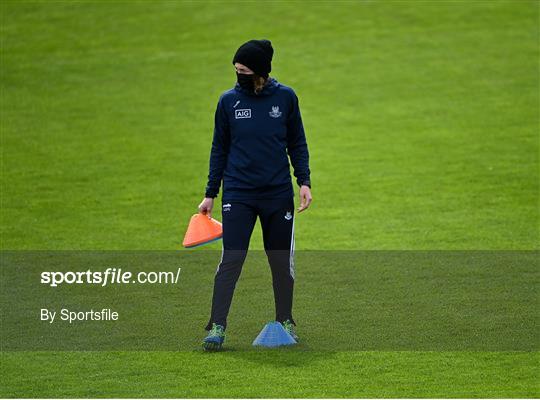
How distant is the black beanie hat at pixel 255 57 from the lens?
371 inches

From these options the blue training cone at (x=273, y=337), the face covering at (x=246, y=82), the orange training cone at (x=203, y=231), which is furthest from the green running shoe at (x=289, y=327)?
the face covering at (x=246, y=82)

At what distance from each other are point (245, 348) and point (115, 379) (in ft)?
4.22

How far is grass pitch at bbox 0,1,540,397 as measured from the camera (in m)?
9.06

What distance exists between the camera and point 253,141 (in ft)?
31.7

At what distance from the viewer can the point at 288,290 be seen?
10008 millimetres

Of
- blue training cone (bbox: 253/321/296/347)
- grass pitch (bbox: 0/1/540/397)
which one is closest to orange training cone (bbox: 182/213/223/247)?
blue training cone (bbox: 253/321/296/347)

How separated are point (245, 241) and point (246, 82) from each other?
1288mm

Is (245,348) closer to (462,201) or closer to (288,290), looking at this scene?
(288,290)

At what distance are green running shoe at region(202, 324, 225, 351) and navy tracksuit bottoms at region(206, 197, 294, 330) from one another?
0.16ft

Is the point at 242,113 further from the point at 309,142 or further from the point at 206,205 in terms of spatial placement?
the point at 309,142

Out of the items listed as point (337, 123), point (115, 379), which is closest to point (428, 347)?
point (115, 379)

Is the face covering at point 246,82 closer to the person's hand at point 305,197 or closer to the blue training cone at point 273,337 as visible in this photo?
the person's hand at point 305,197

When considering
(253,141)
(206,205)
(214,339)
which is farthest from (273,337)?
(253,141)

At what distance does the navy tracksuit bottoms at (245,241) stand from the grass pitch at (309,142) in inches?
18.6
